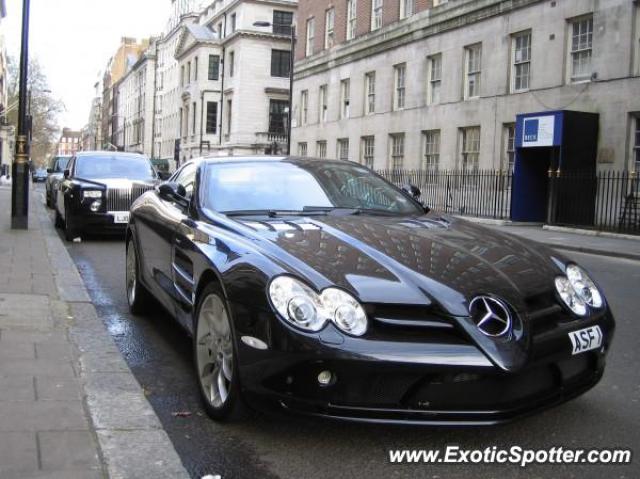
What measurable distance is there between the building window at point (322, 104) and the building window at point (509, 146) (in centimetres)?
1619

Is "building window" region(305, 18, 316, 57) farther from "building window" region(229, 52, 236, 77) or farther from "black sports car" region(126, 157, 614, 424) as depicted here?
"black sports car" region(126, 157, 614, 424)

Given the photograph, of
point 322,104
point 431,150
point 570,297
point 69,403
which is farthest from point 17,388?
point 322,104

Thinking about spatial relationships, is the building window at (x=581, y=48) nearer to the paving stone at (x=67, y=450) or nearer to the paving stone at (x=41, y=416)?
the paving stone at (x=41, y=416)

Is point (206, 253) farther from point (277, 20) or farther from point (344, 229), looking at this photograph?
point (277, 20)

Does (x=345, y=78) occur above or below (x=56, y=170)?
above

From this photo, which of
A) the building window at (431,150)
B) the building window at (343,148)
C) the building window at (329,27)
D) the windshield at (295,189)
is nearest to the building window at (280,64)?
the building window at (329,27)

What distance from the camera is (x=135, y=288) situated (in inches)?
259

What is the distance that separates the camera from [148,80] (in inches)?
3907

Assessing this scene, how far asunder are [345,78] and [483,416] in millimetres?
36435

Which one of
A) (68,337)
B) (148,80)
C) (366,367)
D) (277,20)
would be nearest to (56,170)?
(68,337)

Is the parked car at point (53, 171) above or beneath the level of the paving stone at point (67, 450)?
above

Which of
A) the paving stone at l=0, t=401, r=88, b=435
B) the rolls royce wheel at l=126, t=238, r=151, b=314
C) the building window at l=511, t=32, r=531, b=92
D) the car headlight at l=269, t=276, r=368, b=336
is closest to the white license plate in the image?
the car headlight at l=269, t=276, r=368, b=336

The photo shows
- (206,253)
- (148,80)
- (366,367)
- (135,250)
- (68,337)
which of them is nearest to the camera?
(366,367)

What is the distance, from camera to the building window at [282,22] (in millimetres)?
62344
